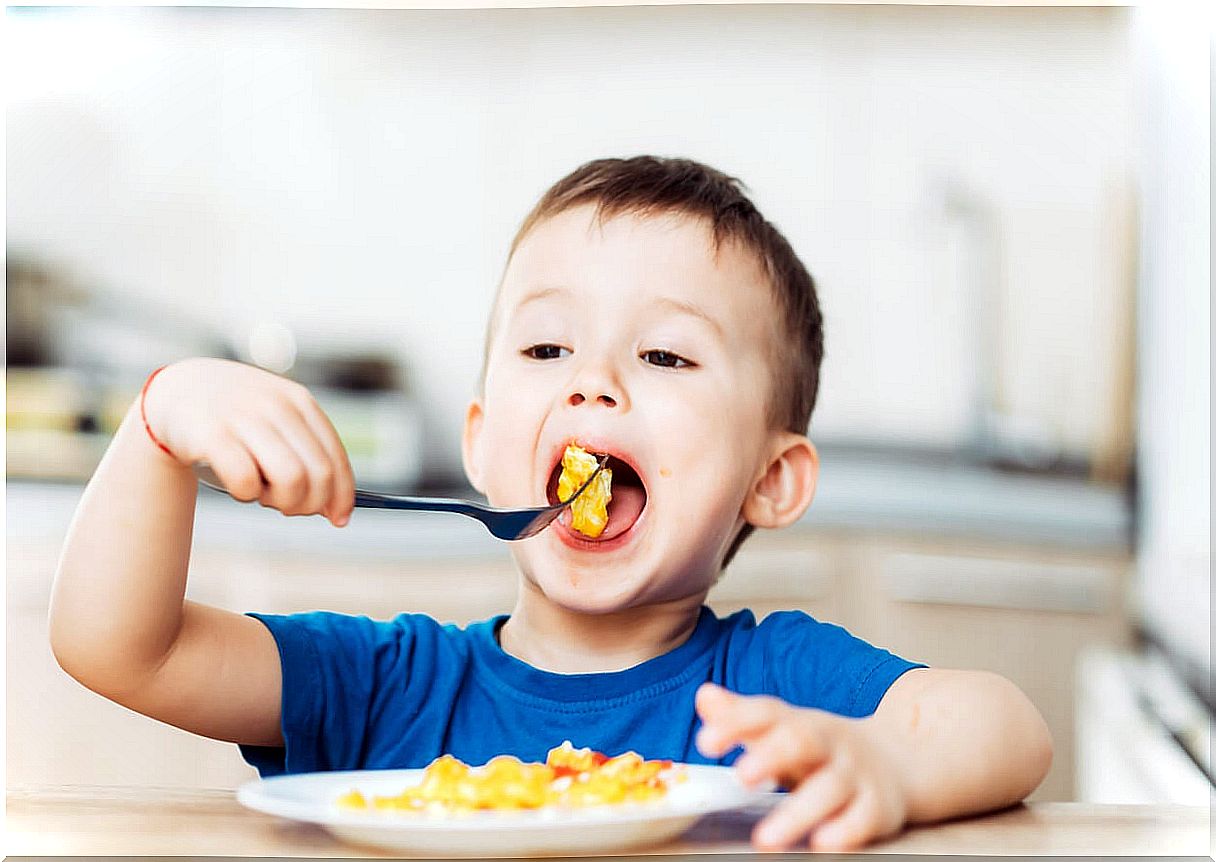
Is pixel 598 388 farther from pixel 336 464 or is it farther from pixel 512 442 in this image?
pixel 336 464

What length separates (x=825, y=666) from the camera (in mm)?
509

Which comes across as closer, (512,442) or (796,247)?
(512,442)

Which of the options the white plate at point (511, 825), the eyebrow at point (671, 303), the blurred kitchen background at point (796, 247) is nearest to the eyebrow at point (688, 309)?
the eyebrow at point (671, 303)

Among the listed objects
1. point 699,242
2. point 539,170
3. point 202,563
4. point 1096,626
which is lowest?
point 1096,626

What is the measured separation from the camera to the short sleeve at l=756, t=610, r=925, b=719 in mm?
474

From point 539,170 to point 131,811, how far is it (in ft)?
3.43

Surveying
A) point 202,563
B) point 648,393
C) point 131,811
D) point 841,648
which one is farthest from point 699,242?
point 202,563

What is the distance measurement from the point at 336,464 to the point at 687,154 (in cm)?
79

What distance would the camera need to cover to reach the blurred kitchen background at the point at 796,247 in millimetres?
1120

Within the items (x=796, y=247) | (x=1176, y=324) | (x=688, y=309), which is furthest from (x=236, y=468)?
(x=796, y=247)

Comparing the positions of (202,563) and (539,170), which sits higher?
(539,170)

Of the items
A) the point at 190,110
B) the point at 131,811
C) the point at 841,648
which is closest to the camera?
the point at 131,811

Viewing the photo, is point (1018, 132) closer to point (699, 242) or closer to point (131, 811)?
point (699, 242)

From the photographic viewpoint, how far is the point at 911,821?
366mm
